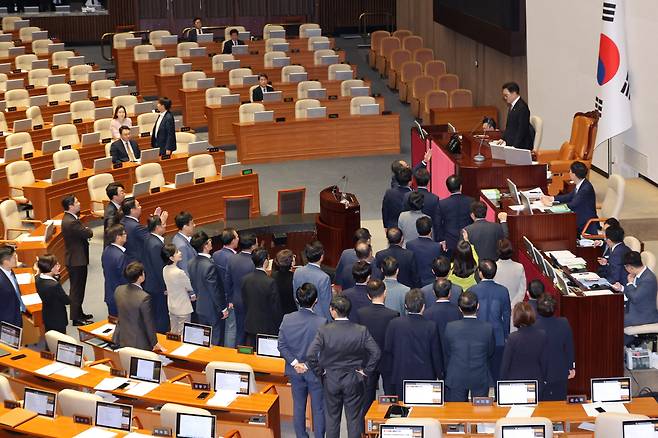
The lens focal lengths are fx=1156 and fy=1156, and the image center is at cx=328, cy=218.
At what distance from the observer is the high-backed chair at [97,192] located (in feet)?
49.2

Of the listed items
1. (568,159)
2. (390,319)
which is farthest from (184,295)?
(568,159)

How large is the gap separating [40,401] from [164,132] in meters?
8.43

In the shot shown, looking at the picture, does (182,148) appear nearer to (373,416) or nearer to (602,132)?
(602,132)

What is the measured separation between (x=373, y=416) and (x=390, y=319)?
86 centimetres

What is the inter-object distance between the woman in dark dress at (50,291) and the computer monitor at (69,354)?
3.37 feet

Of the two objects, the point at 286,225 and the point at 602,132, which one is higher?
the point at 602,132

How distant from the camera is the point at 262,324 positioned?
10.2 m

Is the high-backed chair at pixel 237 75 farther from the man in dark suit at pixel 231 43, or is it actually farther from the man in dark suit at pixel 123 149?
the man in dark suit at pixel 123 149

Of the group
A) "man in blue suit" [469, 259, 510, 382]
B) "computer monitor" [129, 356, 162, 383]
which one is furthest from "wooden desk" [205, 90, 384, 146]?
"man in blue suit" [469, 259, 510, 382]

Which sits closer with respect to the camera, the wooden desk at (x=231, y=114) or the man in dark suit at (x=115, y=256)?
the man in dark suit at (x=115, y=256)

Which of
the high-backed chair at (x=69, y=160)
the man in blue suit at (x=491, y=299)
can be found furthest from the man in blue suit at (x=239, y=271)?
the high-backed chair at (x=69, y=160)

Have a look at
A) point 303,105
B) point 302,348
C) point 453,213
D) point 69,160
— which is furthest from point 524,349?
point 303,105

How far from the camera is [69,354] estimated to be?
9.78m

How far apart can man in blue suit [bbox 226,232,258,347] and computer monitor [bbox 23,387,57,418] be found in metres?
2.37
